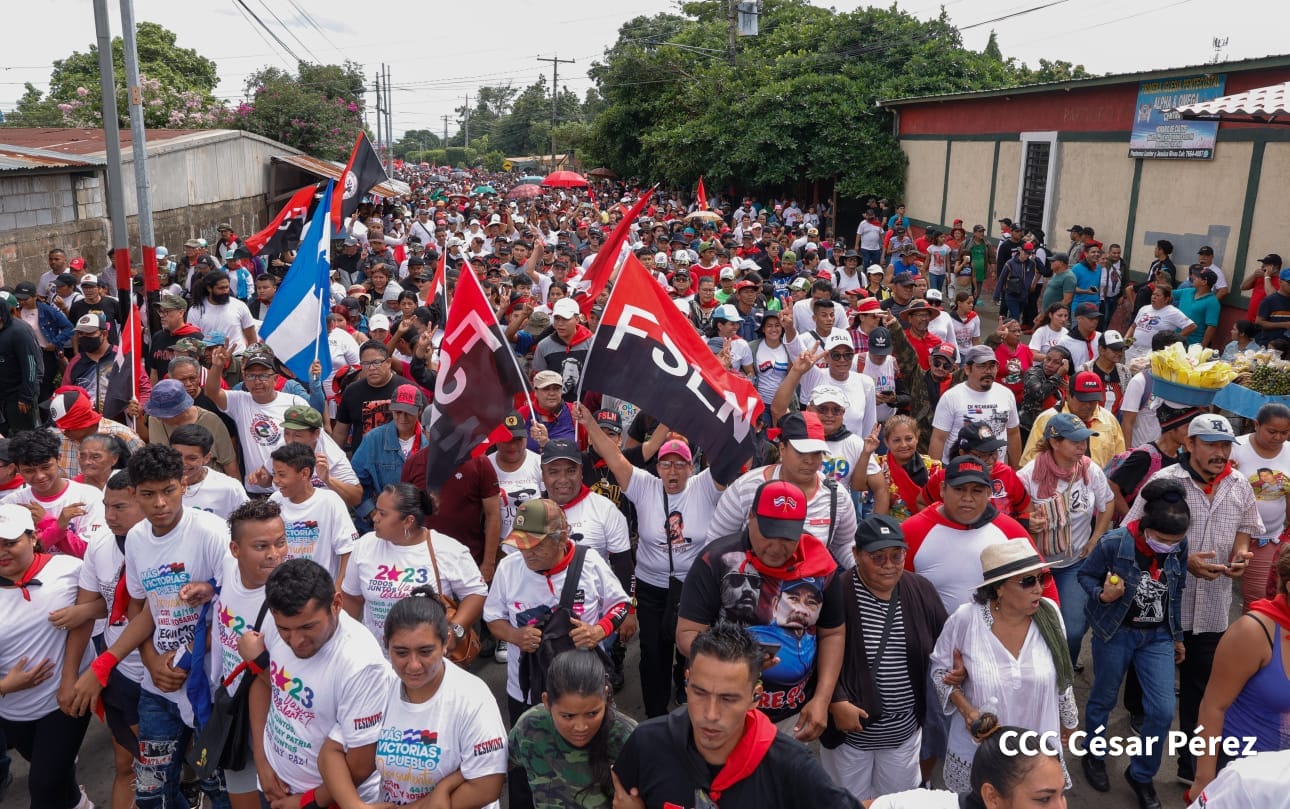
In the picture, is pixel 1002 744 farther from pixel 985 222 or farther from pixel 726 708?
pixel 985 222

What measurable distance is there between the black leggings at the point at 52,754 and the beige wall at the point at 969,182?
793 inches

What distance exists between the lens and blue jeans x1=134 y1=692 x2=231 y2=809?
4.28 metres

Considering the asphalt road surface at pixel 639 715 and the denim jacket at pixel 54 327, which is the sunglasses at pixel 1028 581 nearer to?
the asphalt road surface at pixel 639 715

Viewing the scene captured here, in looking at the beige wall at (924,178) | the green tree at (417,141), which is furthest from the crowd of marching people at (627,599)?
the green tree at (417,141)

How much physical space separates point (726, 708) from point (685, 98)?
107ft

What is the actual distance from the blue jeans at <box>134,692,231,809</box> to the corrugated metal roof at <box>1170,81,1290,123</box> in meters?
9.98

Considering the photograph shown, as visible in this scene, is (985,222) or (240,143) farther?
(240,143)

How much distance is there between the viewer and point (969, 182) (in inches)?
859

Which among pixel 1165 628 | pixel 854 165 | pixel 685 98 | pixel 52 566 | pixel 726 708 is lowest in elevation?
pixel 1165 628

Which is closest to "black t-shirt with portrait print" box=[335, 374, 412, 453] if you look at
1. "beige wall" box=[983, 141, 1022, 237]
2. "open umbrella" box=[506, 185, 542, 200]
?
"beige wall" box=[983, 141, 1022, 237]

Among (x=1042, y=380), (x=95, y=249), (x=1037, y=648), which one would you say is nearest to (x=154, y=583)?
(x=1037, y=648)

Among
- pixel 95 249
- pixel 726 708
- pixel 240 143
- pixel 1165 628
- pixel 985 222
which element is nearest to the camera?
pixel 726 708

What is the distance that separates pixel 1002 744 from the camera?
2.95 meters

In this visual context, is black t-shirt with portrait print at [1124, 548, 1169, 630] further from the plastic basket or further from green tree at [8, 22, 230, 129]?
green tree at [8, 22, 230, 129]
